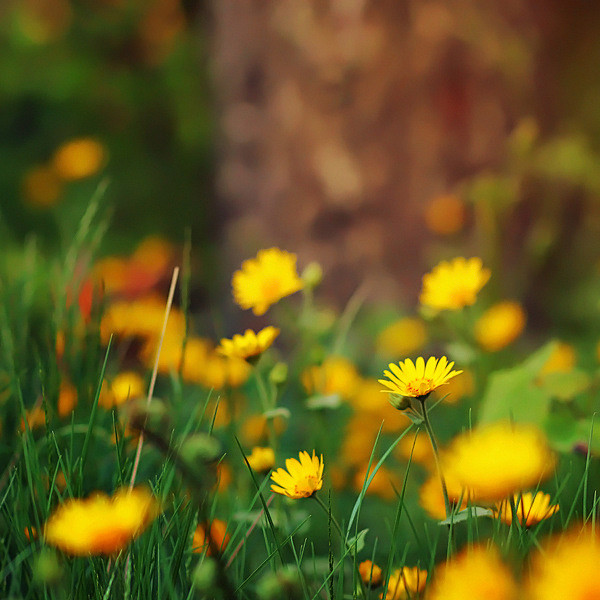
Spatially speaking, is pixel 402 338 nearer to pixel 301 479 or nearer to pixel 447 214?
pixel 447 214

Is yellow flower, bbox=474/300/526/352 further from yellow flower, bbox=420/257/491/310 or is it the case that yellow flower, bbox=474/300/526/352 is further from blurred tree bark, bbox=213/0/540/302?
blurred tree bark, bbox=213/0/540/302

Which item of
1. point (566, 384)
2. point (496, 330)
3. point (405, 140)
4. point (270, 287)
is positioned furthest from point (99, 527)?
point (405, 140)

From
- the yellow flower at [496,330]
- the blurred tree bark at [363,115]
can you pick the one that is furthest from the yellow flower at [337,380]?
the blurred tree bark at [363,115]

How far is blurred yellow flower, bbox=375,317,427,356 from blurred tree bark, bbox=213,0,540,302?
22cm

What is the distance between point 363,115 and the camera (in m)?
1.83

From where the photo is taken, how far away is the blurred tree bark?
1.73 metres

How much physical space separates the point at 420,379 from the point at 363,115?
4.59 feet

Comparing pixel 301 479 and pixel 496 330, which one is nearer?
pixel 301 479

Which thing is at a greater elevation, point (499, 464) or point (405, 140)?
point (405, 140)

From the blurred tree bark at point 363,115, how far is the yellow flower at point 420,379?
1.31m

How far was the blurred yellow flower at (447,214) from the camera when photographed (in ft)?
5.65

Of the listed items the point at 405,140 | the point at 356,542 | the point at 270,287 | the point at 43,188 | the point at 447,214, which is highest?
the point at 43,188

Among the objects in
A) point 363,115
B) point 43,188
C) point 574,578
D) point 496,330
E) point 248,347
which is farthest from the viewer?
point 43,188

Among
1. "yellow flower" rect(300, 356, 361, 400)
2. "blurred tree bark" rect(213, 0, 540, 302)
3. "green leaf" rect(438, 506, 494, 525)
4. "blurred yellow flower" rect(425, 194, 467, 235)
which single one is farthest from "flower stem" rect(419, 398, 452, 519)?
"blurred tree bark" rect(213, 0, 540, 302)
